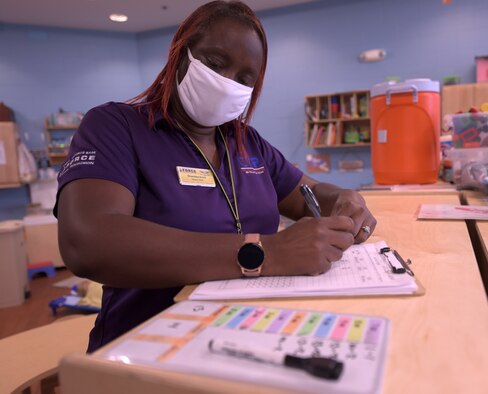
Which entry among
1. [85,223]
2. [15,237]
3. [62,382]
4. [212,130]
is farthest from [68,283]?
[62,382]

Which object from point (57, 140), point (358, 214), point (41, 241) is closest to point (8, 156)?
point (57, 140)

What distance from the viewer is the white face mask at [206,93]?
1110mm

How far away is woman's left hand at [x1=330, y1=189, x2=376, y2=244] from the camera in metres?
1.00

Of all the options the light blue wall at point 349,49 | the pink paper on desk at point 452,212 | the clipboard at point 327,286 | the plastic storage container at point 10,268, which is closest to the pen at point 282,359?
the clipboard at point 327,286

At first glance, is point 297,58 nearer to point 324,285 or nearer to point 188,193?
point 188,193

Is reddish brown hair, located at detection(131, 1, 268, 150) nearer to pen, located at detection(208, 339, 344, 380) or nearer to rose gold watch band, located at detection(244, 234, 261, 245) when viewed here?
rose gold watch band, located at detection(244, 234, 261, 245)

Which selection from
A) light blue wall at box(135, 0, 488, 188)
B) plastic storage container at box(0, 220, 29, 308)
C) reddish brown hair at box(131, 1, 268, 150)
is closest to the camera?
reddish brown hair at box(131, 1, 268, 150)

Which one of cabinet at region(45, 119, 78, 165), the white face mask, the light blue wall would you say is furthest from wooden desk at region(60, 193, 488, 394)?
cabinet at region(45, 119, 78, 165)

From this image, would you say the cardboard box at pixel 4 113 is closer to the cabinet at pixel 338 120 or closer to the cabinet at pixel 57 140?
the cabinet at pixel 57 140

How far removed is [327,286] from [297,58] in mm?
5295

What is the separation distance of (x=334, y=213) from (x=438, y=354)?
0.68 meters

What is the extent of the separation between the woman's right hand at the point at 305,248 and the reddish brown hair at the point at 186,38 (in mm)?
496

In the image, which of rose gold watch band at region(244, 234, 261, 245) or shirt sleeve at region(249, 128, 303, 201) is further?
shirt sleeve at region(249, 128, 303, 201)

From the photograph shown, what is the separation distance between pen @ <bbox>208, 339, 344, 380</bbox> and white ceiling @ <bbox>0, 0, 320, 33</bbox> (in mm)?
4794
